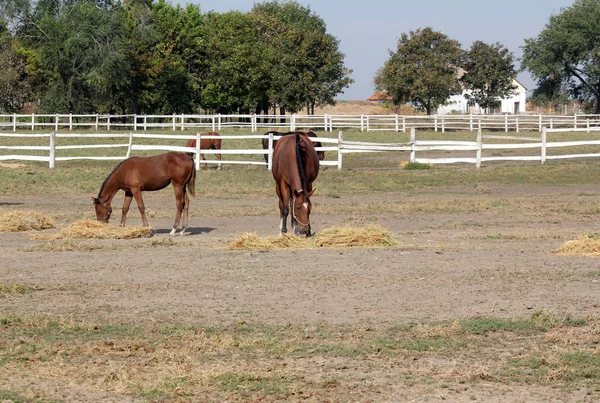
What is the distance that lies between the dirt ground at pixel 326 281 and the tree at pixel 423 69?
185 ft

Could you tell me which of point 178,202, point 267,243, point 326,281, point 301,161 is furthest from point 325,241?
point 178,202

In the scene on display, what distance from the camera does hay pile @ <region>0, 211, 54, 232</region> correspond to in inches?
657

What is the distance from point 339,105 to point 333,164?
302ft

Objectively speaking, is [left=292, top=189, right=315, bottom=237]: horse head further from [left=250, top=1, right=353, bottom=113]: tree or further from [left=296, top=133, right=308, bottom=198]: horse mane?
[left=250, top=1, right=353, bottom=113]: tree

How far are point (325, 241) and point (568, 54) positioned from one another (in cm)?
7023

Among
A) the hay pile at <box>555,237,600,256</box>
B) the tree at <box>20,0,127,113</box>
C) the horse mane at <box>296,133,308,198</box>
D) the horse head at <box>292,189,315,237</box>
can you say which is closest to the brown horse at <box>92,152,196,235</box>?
the horse mane at <box>296,133,308,198</box>

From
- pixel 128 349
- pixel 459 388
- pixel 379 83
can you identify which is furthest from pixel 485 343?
pixel 379 83

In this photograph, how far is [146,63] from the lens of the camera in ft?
213

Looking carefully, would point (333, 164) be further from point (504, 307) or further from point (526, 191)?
point (504, 307)

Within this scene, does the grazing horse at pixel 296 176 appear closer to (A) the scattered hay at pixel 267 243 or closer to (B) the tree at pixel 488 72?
(A) the scattered hay at pixel 267 243

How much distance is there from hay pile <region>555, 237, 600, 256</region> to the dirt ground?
0.24 m

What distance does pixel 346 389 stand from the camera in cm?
668

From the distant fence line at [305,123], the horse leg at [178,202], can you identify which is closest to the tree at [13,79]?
the distant fence line at [305,123]

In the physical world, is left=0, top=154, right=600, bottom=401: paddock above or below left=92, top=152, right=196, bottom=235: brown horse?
below
